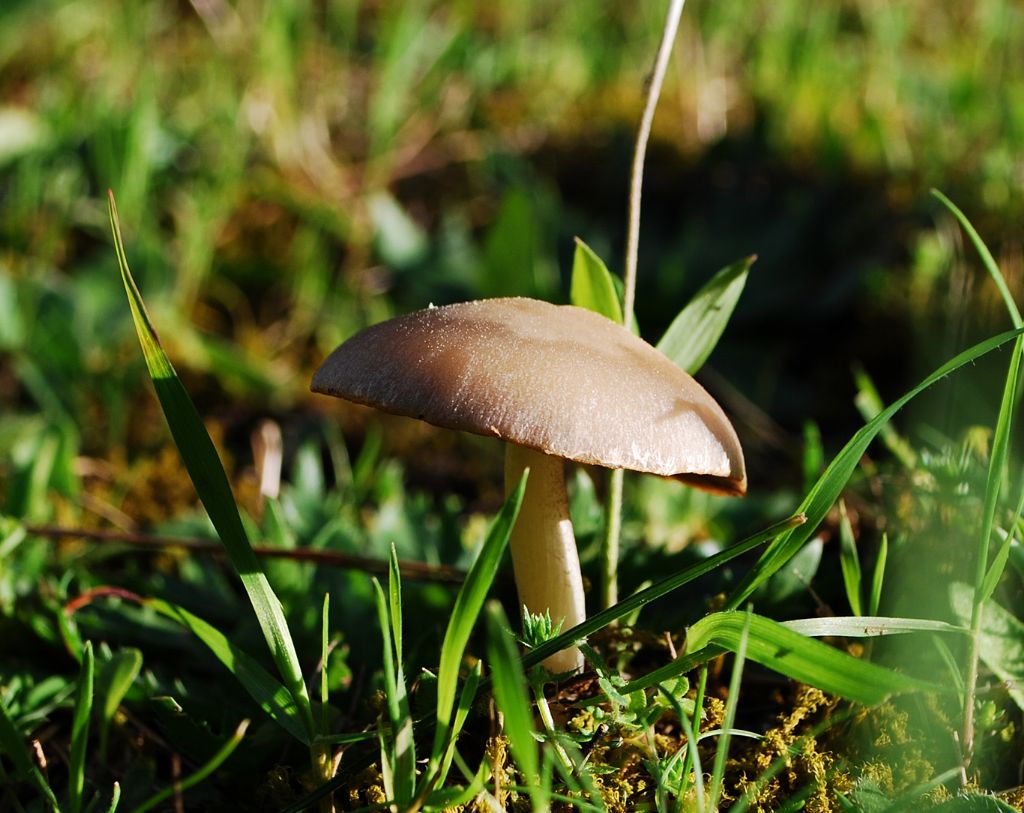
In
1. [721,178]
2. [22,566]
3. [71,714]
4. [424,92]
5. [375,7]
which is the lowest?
[71,714]

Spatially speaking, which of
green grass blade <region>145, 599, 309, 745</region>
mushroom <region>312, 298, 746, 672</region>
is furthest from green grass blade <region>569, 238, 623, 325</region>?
green grass blade <region>145, 599, 309, 745</region>

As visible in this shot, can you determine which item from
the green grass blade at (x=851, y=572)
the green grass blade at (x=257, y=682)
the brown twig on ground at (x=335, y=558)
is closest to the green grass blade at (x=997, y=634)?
the green grass blade at (x=851, y=572)

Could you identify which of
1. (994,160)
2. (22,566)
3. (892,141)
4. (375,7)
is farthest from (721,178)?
(22,566)

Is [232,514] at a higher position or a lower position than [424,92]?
lower

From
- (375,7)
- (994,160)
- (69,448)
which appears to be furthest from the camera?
(375,7)

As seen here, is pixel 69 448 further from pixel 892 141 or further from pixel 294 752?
pixel 892 141

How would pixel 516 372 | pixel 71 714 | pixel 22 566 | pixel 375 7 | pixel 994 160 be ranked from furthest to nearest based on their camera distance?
pixel 375 7 < pixel 994 160 < pixel 22 566 < pixel 71 714 < pixel 516 372

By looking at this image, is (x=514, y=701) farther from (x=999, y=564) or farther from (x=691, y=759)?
(x=999, y=564)
